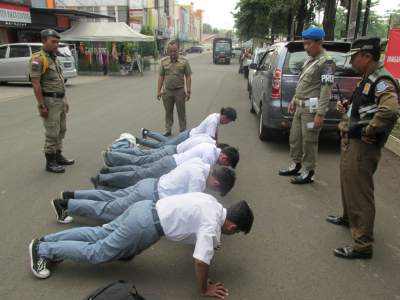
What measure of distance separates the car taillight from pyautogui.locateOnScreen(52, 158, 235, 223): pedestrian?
332 cm

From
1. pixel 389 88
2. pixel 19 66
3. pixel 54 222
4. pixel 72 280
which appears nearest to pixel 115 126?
pixel 54 222

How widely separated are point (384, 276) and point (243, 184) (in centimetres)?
241

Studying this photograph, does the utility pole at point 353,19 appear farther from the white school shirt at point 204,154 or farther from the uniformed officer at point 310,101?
the white school shirt at point 204,154

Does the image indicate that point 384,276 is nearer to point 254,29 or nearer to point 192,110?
point 192,110

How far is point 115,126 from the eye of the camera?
30.1ft

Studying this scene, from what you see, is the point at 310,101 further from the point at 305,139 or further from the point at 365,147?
the point at 365,147

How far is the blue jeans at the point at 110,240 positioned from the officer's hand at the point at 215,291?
531 millimetres

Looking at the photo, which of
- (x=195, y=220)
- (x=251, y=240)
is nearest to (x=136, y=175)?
(x=251, y=240)

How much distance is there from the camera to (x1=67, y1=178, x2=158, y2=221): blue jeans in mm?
3820

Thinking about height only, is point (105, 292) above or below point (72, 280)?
above

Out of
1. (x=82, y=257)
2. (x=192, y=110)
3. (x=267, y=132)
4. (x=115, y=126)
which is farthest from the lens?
(x=192, y=110)

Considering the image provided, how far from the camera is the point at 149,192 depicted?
3.79 meters

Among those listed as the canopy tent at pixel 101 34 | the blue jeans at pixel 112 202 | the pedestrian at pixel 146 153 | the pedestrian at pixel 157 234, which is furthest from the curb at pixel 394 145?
the canopy tent at pixel 101 34

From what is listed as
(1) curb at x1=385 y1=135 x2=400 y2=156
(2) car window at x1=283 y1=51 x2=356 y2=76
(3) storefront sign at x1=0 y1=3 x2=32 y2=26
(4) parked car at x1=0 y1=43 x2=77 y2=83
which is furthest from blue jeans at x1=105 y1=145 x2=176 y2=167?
(3) storefront sign at x1=0 y1=3 x2=32 y2=26
